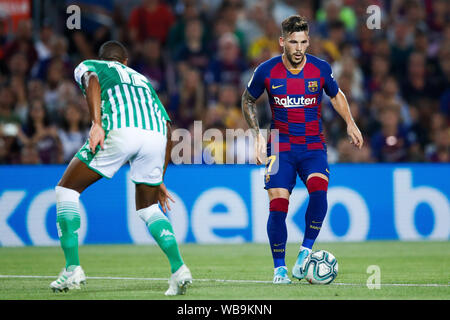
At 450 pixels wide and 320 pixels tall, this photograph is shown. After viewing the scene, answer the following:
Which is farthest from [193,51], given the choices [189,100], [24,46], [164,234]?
[164,234]

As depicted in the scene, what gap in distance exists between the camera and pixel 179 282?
22.0 feet

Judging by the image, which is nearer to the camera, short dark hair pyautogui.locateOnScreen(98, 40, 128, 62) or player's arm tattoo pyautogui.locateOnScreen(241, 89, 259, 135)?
short dark hair pyautogui.locateOnScreen(98, 40, 128, 62)

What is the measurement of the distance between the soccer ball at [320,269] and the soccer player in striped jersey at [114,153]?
4.54ft

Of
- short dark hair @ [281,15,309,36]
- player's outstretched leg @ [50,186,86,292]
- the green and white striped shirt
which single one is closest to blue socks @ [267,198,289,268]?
the green and white striped shirt

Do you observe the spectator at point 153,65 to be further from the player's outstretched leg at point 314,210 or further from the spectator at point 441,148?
the player's outstretched leg at point 314,210

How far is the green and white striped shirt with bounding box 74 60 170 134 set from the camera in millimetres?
7000

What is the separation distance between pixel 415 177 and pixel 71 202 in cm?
717

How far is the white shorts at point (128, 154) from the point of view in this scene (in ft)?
22.7

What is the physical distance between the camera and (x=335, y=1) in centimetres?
1628

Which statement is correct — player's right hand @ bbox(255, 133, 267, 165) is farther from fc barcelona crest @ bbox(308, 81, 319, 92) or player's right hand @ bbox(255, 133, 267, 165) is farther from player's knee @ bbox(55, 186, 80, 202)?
player's knee @ bbox(55, 186, 80, 202)

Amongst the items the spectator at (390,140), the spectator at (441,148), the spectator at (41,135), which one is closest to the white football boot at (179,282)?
the spectator at (41,135)

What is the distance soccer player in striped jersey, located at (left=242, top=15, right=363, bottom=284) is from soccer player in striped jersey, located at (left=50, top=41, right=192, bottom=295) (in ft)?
4.05

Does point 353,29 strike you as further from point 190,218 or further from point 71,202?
point 71,202
